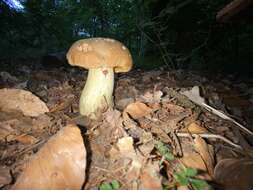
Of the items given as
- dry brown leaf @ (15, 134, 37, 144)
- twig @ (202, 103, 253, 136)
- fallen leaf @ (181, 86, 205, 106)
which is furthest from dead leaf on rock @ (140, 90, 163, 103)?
dry brown leaf @ (15, 134, 37, 144)

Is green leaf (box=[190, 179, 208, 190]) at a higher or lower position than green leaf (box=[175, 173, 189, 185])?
lower

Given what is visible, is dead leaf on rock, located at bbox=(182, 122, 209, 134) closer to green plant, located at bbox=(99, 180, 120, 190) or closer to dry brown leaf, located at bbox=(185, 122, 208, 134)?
dry brown leaf, located at bbox=(185, 122, 208, 134)

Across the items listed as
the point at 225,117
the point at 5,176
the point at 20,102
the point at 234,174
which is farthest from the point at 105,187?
the point at 225,117

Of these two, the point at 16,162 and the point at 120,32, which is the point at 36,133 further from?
the point at 120,32

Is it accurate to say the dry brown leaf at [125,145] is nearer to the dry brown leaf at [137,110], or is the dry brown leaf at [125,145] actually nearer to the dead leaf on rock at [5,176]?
the dry brown leaf at [137,110]

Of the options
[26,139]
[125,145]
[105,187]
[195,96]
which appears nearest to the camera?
[105,187]

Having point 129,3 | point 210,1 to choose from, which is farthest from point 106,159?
point 129,3

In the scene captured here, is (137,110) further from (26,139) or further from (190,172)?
(26,139)

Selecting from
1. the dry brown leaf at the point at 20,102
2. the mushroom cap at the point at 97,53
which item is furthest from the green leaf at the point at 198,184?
the dry brown leaf at the point at 20,102
